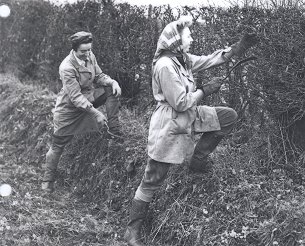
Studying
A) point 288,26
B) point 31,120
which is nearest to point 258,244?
point 288,26

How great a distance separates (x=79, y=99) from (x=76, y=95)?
0.08m

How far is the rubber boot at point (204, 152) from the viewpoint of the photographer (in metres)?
5.25

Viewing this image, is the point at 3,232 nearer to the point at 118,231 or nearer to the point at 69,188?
the point at 118,231

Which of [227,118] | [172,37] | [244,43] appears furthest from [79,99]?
[244,43]

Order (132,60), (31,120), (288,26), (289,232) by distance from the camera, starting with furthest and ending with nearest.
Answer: (31,120) < (132,60) < (288,26) < (289,232)

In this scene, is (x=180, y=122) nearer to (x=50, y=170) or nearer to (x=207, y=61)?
(x=207, y=61)

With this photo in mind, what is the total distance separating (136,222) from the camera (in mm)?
5266

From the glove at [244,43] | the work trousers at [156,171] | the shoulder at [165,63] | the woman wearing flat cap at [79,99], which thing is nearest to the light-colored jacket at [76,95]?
the woman wearing flat cap at [79,99]

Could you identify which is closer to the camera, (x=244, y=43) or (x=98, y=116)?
(x=244, y=43)

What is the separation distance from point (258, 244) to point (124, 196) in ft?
6.88

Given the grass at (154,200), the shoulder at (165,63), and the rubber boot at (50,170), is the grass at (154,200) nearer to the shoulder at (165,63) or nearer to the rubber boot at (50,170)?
the rubber boot at (50,170)

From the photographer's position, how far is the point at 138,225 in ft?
17.3

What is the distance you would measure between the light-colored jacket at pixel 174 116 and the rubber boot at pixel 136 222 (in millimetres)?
616

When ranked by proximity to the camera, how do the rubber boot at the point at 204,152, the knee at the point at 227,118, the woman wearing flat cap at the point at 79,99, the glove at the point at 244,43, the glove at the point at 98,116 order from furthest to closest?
the woman wearing flat cap at the point at 79,99 < the glove at the point at 98,116 < the rubber boot at the point at 204,152 < the knee at the point at 227,118 < the glove at the point at 244,43
